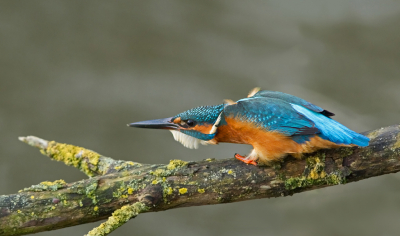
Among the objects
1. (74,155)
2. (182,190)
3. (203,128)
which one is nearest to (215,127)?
(203,128)

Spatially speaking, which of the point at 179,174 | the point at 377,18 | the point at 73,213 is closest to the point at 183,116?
the point at 179,174

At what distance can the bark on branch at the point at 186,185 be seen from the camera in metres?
1.41

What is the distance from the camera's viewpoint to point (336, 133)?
1391 millimetres

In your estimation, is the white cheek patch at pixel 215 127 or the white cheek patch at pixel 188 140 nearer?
the white cheek patch at pixel 215 127

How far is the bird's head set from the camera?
1.62 metres

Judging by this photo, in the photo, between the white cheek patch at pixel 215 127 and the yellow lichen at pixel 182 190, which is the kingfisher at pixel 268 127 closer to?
the white cheek patch at pixel 215 127

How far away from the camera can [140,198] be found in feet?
4.77

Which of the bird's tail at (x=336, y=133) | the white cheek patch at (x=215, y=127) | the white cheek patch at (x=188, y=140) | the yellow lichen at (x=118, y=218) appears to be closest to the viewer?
the yellow lichen at (x=118, y=218)

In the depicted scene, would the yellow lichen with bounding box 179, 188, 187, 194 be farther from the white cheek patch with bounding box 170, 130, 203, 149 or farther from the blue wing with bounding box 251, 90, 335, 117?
the blue wing with bounding box 251, 90, 335, 117

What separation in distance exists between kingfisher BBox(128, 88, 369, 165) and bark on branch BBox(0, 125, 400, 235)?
6cm

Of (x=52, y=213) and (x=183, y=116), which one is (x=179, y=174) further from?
(x=52, y=213)

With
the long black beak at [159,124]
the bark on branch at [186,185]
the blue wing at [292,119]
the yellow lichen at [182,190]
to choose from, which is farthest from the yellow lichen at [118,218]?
the blue wing at [292,119]

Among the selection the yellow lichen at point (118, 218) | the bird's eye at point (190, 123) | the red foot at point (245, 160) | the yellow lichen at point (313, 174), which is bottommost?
the yellow lichen at point (118, 218)

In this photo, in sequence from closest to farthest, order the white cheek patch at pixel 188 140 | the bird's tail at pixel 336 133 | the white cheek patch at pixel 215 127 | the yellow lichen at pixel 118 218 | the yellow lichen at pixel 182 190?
the yellow lichen at pixel 118 218 → the bird's tail at pixel 336 133 → the yellow lichen at pixel 182 190 → the white cheek patch at pixel 215 127 → the white cheek patch at pixel 188 140
